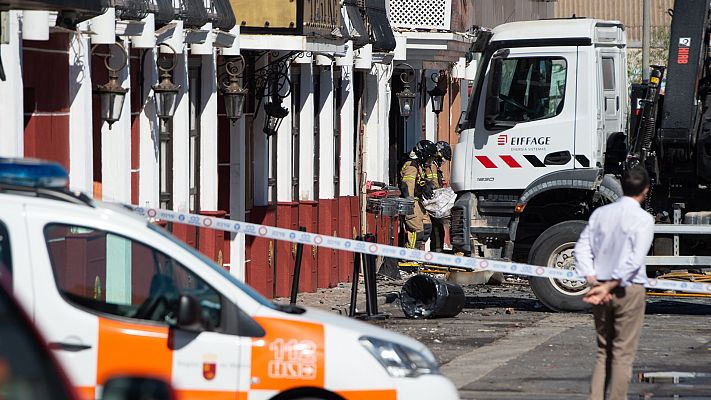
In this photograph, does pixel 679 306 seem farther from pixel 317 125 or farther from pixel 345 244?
pixel 345 244

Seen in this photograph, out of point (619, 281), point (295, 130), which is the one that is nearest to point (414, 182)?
point (295, 130)

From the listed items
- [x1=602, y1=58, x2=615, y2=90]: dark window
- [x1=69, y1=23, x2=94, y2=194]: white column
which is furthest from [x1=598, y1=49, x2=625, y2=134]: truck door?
[x1=69, y1=23, x2=94, y2=194]: white column

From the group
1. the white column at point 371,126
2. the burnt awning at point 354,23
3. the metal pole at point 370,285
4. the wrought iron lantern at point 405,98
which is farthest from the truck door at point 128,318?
the wrought iron lantern at point 405,98

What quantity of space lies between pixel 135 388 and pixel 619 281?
19.0ft

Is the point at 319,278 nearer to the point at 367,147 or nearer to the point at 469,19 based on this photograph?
the point at 367,147

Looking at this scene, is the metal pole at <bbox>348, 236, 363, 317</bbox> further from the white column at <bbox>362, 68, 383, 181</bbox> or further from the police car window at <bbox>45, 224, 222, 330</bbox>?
the white column at <bbox>362, 68, 383, 181</bbox>

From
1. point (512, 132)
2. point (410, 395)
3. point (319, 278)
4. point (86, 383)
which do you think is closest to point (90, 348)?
point (86, 383)

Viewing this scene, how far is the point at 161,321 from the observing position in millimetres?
7238

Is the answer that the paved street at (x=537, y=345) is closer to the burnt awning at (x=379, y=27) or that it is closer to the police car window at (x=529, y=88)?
the police car window at (x=529, y=88)

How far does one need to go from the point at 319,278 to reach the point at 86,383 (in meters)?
14.3

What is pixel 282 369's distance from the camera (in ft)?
23.7

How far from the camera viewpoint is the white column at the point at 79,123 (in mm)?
13617

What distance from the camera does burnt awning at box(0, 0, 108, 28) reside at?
1116 cm

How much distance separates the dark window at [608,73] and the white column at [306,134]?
4827 mm
